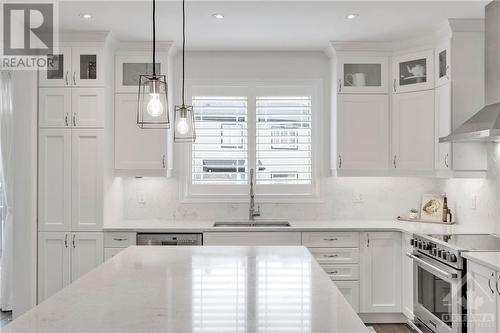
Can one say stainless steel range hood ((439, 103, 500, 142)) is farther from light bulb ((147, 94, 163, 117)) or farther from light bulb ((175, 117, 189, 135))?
light bulb ((147, 94, 163, 117))

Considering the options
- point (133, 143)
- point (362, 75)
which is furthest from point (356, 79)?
point (133, 143)

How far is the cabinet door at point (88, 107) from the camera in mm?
3867

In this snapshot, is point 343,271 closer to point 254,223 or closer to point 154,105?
point 254,223

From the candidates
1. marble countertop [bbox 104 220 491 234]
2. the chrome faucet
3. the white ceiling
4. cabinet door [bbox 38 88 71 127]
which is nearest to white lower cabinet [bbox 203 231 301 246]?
marble countertop [bbox 104 220 491 234]

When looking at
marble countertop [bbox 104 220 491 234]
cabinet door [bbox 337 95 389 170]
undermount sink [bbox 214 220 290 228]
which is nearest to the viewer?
marble countertop [bbox 104 220 491 234]

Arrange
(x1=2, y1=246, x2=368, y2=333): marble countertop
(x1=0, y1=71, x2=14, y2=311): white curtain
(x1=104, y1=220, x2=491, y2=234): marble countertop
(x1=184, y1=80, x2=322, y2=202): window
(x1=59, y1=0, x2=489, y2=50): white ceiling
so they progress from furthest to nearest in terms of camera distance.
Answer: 1. (x1=184, y1=80, x2=322, y2=202): window
2. (x1=0, y1=71, x2=14, y2=311): white curtain
3. (x1=104, y1=220, x2=491, y2=234): marble countertop
4. (x1=59, y1=0, x2=489, y2=50): white ceiling
5. (x1=2, y1=246, x2=368, y2=333): marble countertop

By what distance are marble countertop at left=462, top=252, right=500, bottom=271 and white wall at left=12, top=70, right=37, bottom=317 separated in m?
3.52

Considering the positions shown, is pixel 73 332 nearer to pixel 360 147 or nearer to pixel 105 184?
pixel 105 184

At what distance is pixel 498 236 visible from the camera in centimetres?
342

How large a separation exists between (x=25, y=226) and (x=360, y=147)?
125 inches

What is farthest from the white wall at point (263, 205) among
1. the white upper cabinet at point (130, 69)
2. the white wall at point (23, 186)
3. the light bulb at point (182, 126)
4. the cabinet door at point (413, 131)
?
the light bulb at point (182, 126)

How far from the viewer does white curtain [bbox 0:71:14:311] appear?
4.03m

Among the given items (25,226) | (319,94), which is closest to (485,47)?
(319,94)

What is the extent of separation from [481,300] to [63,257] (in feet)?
11.0
